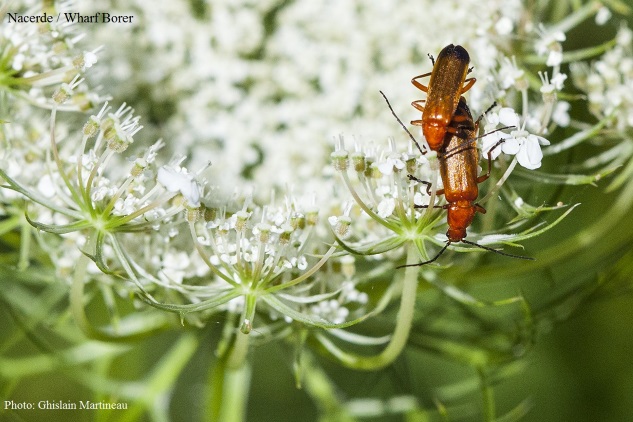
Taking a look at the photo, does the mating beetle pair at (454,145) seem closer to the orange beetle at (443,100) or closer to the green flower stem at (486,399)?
the orange beetle at (443,100)

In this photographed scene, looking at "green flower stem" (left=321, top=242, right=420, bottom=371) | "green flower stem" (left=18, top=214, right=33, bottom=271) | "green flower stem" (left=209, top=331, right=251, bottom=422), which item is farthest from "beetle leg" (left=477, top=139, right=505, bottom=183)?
"green flower stem" (left=18, top=214, right=33, bottom=271)

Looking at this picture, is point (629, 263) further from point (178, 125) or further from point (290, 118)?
point (178, 125)

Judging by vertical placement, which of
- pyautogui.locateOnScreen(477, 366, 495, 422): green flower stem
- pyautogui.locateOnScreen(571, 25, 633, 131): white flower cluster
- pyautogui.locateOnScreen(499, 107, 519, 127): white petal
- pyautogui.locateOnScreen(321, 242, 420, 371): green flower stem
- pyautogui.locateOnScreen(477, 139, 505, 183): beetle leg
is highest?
pyautogui.locateOnScreen(571, 25, 633, 131): white flower cluster

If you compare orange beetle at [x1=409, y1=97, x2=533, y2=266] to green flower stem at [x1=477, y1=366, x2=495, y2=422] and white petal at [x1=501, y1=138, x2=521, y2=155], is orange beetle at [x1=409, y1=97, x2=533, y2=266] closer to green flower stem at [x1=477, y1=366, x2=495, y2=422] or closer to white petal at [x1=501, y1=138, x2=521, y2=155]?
white petal at [x1=501, y1=138, x2=521, y2=155]

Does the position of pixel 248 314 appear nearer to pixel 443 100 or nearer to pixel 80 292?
pixel 80 292

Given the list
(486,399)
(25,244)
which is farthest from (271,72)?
(486,399)

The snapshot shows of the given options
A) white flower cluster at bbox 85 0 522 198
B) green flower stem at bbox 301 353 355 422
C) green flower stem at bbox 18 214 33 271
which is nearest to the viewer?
green flower stem at bbox 18 214 33 271

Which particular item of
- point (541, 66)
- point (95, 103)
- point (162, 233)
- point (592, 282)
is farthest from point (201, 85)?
point (592, 282)

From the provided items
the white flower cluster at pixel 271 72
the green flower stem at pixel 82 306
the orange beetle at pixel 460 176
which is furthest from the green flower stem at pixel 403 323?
the white flower cluster at pixel 271 72
